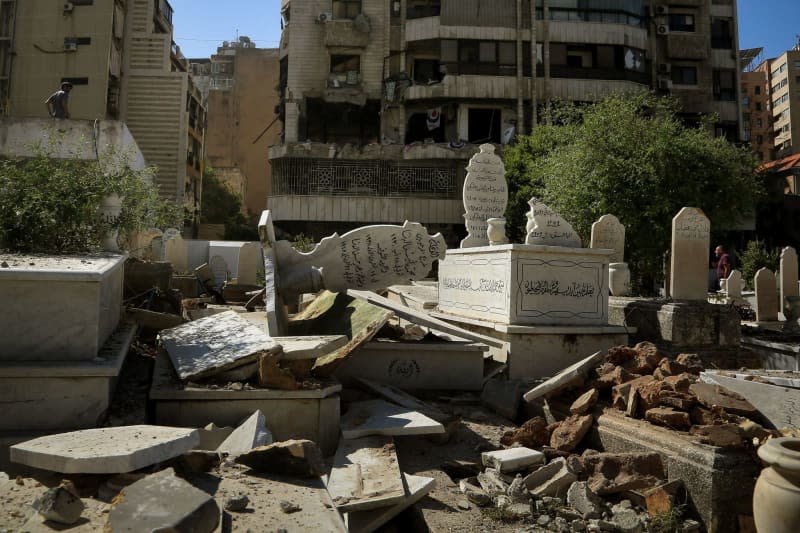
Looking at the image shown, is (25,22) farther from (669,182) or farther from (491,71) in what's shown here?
(669,182)

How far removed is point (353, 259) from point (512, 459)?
4.53 metres

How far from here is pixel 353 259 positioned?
27.6ft

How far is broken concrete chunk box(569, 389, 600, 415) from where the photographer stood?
5188 mm

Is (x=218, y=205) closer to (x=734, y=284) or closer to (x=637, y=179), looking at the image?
(x=637, y=179)

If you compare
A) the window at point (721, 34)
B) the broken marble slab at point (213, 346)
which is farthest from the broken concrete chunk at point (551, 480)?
the window at point (721, 34)

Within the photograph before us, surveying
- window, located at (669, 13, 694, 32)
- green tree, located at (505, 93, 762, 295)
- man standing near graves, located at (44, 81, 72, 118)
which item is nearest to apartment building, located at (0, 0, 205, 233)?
man standing near graves, located at (44, 81, 72, 118)

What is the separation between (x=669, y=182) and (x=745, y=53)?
37.2 meters

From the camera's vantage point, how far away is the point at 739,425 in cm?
431

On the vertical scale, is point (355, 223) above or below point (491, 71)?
below

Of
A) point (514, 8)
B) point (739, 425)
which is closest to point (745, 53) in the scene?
point (514, 8)

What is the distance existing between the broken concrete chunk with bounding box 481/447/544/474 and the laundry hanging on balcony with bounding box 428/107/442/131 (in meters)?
24.3

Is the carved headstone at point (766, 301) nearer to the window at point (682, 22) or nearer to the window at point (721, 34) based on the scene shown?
the window at point (682, 22)

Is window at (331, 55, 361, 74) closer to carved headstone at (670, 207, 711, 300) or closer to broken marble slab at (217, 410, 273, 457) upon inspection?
carved headstone at (670, 207, 711, 300)

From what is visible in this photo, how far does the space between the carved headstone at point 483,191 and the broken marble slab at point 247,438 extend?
746 centimetres
